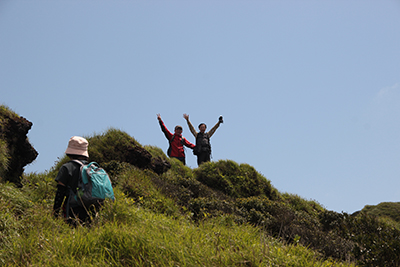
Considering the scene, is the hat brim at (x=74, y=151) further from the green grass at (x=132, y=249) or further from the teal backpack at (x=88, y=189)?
the green grass at (x=132, y=249)

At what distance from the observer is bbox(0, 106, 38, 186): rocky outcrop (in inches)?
318

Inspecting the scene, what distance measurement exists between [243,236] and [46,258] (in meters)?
2.71

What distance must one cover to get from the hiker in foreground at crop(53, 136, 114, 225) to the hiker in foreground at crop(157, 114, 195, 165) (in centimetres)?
993

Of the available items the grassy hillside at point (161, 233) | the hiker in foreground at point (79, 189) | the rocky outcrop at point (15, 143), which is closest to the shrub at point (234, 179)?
the grassy hillside at point (161, 233)

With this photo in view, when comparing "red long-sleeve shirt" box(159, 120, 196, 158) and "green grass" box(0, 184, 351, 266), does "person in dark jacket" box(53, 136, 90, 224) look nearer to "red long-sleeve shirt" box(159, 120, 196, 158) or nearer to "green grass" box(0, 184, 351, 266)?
"green grass" box(0, 184, 351, 266)

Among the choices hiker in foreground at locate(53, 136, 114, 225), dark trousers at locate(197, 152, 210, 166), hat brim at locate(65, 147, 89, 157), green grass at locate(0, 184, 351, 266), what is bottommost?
green grass at locate(0, 184, 351, 266)

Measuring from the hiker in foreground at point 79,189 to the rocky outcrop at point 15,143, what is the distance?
3.77 m

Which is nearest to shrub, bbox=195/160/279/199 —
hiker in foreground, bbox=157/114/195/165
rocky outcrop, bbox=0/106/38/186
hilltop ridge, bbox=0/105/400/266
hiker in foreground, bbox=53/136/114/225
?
hilltop ridge, bbox=0/105/400/266

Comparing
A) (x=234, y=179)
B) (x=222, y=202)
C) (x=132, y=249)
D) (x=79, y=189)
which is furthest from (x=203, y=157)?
(x=132, y=249)

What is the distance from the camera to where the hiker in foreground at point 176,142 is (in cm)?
1506

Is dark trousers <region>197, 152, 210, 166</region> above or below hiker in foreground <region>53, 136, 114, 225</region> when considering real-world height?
above

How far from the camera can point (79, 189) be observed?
4.92 metres

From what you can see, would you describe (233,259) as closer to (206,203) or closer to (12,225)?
(12,225)

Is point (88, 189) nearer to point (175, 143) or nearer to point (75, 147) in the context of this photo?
point (75, 147)
